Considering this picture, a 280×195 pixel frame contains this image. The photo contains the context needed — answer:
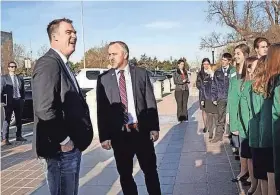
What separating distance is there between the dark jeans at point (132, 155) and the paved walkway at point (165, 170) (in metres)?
0.81

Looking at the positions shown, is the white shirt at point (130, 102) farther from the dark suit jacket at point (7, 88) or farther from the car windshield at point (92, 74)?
the car windshield at point (92, 74)

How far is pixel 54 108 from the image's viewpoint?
294cm

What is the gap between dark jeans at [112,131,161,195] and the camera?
13.9 feet

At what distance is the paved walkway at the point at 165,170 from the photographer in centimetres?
526

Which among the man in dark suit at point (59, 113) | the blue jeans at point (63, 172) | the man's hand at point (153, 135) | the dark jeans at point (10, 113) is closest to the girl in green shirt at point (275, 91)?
the man's hand at point (153, 135)

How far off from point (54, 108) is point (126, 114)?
1389 millimetres

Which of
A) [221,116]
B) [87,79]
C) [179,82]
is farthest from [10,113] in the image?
[87,79]

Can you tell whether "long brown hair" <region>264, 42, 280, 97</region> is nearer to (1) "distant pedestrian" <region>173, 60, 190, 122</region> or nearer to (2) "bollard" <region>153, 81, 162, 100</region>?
(1) "distant pedestrian" <region>173, 60, 190, 122</region>

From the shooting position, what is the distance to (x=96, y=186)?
5.48 m

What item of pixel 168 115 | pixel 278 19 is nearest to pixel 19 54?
pixel 278 19

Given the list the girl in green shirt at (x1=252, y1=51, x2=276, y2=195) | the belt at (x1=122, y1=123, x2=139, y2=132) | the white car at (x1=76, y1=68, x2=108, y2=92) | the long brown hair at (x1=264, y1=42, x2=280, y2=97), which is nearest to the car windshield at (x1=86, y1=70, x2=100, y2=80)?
the white car at (x1=76, y1=68, x2=108, y2=92)

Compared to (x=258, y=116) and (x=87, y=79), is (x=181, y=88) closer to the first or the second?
(x=258, y=116)

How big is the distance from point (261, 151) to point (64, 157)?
1909mm

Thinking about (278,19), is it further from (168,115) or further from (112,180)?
(112,180)
